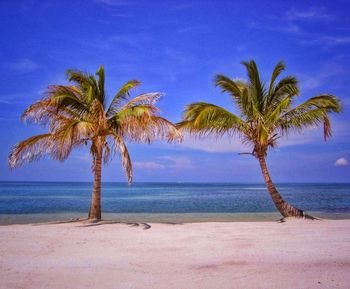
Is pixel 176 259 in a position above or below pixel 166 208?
above

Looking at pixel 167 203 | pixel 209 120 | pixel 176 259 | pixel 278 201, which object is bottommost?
pixel 167 203

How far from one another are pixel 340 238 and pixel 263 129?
6.51 m

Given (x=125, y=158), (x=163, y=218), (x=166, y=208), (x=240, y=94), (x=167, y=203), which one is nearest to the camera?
(x=125, y=158)

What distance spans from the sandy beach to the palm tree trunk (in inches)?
168

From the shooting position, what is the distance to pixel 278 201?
14.2 metres

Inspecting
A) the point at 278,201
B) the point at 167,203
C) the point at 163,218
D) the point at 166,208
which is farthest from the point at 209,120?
the point at 167,203

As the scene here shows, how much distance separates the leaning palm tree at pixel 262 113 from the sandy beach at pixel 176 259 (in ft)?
18.3

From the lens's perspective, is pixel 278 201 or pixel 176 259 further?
pixel 278 201

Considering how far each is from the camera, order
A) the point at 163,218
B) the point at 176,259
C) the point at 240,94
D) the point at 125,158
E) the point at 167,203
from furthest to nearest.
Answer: the point at 167,203 → the point at 163,218 → the point at 240,94 → the point at 125,158 → the point at 176,259

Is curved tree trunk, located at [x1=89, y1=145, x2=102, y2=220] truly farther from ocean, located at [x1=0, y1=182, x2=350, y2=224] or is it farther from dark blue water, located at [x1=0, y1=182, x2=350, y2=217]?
dark blue water, located at [x1=0, y1=182, x2=350, y2=217]

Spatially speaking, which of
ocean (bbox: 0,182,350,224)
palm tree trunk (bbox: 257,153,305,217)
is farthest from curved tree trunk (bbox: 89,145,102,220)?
palm tree trunk (bbox: 257,153,305,217)

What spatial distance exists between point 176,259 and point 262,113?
10368 mm

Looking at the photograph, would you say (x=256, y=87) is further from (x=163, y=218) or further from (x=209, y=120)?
(x=163, y=218)

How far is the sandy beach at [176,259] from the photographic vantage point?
4.89 m
